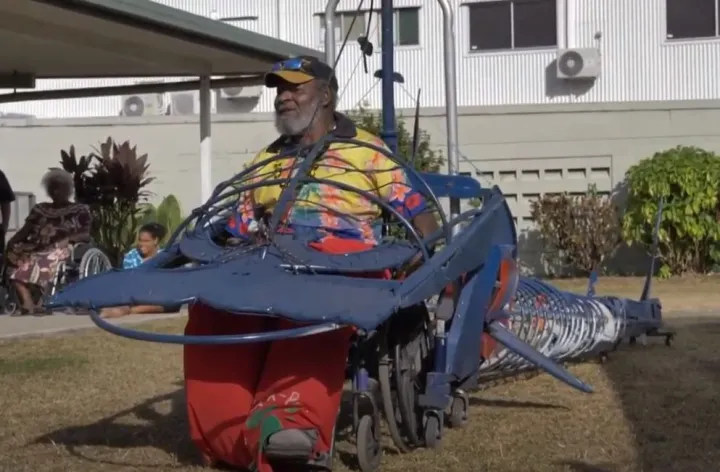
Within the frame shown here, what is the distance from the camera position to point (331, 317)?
450cm

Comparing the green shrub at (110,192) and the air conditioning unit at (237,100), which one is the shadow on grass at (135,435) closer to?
the green shrub at (110,192)

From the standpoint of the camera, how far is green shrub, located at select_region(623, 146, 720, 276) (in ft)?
59.4

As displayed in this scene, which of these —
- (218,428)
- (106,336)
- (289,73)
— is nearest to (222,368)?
(218,428)

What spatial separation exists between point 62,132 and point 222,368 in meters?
16.5

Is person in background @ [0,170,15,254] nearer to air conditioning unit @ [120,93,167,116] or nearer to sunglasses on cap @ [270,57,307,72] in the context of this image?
sunglasses on cap @ [270,57,307,72]

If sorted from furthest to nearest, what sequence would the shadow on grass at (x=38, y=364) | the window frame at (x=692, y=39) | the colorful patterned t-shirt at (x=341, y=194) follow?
1. the window frame at (x=692, y=39)
2. the shadow on grass at (x=38, y=364)
3. the colorful patterned t-shirt at (x=341, y=194)

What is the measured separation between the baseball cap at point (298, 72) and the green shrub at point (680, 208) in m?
13.0

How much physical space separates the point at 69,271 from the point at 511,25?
1299cm

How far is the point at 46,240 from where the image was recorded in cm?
1240

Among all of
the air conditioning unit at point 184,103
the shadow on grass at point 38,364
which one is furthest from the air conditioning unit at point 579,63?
the shadow on grass at point 38,364

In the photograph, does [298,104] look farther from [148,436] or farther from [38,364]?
[38,364]

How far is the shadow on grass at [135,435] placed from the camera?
5621mm

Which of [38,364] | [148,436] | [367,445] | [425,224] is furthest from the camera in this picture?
[38,364]

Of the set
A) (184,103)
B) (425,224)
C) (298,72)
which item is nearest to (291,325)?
(425,224)
